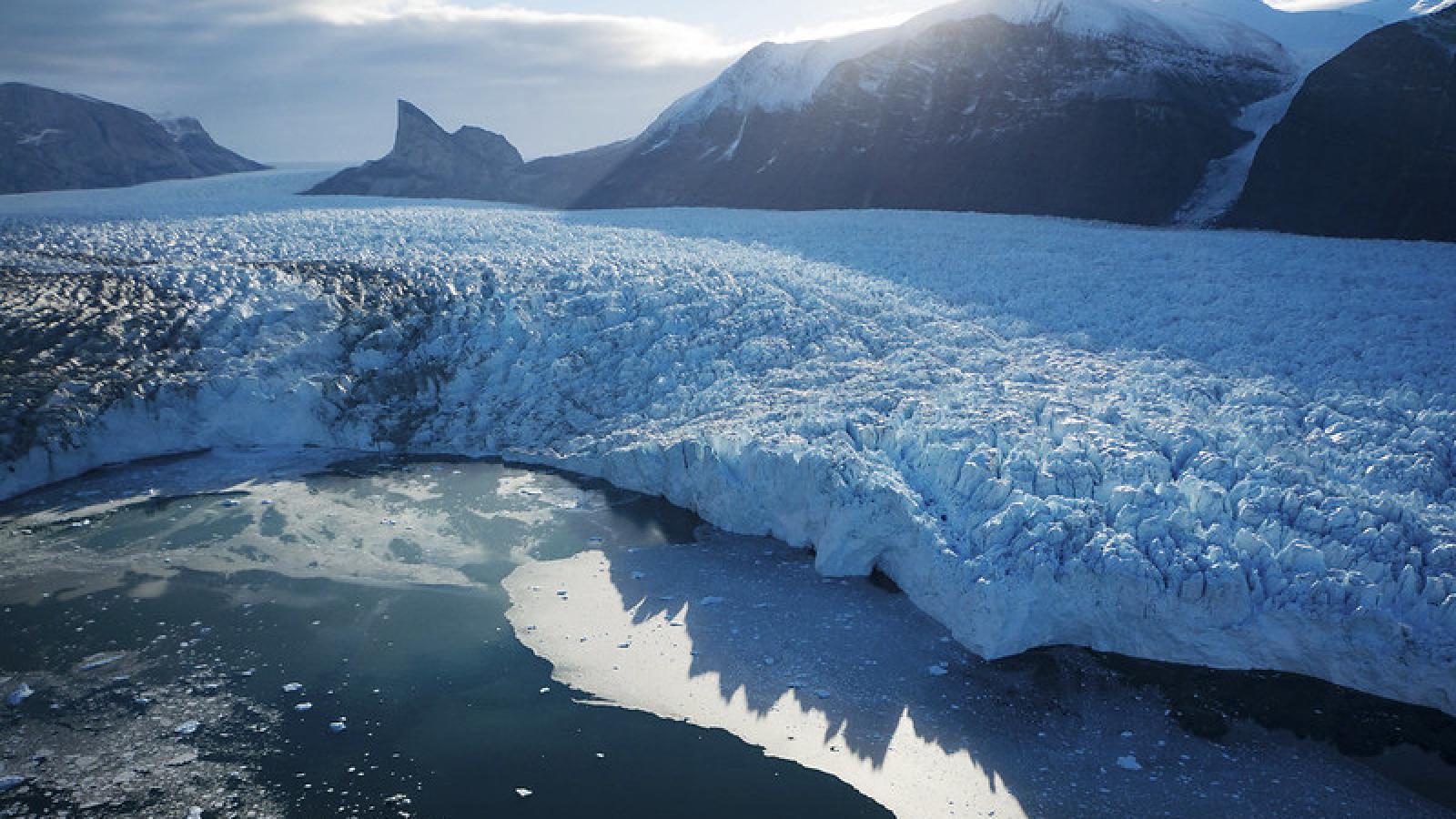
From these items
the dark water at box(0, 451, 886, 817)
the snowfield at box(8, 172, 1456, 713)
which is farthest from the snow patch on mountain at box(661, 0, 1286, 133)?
the dark water at box(0, 451, 886, 817)

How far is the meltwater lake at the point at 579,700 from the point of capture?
595cm

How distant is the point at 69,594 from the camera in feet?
27.3

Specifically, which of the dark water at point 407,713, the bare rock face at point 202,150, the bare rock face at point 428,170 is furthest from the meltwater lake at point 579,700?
the bare rock face at point 202,150

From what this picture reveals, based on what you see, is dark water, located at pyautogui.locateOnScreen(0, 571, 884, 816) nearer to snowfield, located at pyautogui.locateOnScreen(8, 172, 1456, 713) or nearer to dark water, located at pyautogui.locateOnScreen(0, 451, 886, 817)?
dark water, located at pyautogui.locateOnScreen(0, 451, 886, 817)

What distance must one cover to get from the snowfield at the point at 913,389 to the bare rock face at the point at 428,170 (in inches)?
464

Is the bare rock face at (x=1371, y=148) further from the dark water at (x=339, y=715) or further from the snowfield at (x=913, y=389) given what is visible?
the dark water at (x=339, y=715)

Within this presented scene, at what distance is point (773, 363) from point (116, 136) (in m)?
33.4

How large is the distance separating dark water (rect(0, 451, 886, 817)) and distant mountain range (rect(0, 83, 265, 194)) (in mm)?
28641

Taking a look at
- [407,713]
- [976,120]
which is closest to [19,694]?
[407,713]

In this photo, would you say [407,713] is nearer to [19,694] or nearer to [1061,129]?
[19,694]

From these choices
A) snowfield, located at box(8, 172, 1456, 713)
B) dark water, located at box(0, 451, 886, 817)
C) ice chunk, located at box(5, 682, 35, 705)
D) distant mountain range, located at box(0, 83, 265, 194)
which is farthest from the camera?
distant mountain range, located at box(0, 83, 265, 194)

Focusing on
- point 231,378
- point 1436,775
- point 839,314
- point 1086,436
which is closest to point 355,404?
point 231,378

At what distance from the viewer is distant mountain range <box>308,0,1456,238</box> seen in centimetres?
1659

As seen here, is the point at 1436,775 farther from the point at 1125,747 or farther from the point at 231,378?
the point at 231,378
